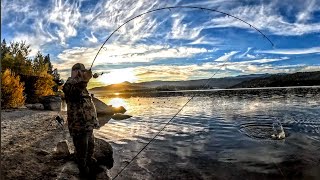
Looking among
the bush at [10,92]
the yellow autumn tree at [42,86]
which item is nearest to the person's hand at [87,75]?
the bush at [10,92]

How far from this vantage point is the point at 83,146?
30.1 feet

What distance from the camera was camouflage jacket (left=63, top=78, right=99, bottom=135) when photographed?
8.84 metres

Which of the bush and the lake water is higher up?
the bush

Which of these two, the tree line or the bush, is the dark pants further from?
the bush

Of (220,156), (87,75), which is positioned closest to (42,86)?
(220,156)

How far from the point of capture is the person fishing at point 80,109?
8.85m

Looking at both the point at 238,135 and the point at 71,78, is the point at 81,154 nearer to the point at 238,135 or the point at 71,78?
the point at 71,78

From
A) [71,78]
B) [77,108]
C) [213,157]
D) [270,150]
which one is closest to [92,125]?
[77,108]

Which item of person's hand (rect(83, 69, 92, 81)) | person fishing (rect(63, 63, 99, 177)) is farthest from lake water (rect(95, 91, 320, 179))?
person's hand (rect(83, 69, 92, 81))

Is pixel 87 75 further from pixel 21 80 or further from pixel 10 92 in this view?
pixel 21 80

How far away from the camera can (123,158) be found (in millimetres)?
14250

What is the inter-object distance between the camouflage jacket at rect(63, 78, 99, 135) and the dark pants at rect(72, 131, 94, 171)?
0.59 feet

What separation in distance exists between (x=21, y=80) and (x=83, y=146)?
4548cm

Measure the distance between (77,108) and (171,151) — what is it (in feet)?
26.1
